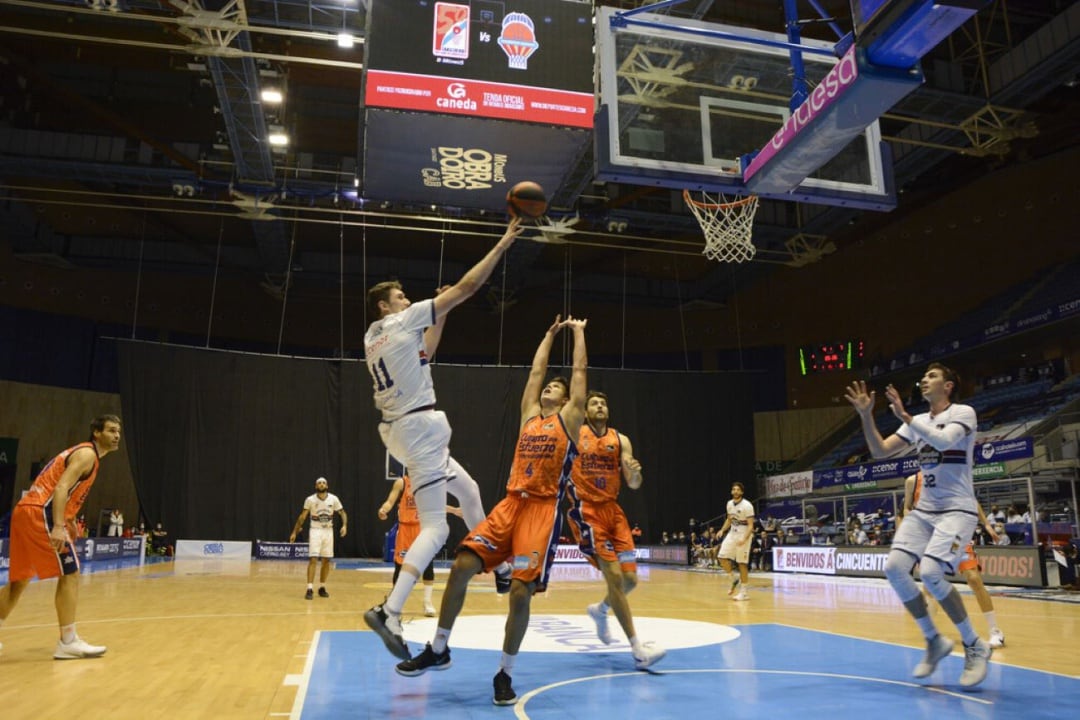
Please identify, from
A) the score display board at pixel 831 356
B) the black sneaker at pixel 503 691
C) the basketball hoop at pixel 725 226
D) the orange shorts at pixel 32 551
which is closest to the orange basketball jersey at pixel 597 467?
the black sneaker at pixel 503 691

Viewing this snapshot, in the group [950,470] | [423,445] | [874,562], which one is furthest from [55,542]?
[874,562]

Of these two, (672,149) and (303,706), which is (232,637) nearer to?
(303,706)

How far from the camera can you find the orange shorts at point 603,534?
6133 mm

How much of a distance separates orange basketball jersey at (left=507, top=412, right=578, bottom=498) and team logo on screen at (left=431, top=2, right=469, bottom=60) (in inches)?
319

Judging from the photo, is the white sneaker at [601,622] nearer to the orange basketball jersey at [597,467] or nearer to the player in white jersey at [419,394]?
the orange basketball jersey at [597,467]

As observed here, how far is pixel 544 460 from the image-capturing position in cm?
493

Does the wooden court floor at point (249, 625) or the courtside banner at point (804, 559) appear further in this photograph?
the courtside banner at point (804, 559)

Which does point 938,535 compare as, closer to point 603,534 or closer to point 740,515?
point 603,534

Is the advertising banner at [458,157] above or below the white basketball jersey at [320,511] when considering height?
above

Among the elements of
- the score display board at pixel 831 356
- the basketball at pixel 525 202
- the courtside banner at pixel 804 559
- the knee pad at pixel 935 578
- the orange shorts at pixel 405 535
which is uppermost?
the score display board at pixel 831 356

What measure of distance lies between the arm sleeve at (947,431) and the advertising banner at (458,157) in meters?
8.01

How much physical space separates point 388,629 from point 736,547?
30.9 ft

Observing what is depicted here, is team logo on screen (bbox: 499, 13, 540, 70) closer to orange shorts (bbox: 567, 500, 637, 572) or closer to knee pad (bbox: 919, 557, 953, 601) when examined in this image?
orange shorts (bbox: 567, 500, 637, 572)

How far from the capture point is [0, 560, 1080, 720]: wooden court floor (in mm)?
4734
